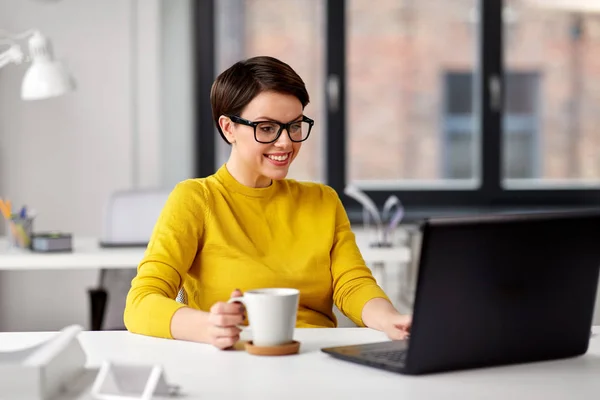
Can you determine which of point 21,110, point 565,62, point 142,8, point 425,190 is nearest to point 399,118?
point 425,190

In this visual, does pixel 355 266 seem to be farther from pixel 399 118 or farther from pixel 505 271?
pixel 399 118

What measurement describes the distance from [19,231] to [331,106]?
1.75 m

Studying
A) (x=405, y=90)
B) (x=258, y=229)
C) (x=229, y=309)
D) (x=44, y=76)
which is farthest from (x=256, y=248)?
(x=405, y=90)

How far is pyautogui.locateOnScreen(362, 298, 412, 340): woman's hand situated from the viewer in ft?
5.10

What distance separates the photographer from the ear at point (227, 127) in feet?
6.18

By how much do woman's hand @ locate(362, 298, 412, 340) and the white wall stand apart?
2.66m

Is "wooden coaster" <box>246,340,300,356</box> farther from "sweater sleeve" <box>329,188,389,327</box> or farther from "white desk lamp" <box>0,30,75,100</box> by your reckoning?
"white desk lamp" <box>0,30,75,100</box>

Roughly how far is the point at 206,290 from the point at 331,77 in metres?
2.74

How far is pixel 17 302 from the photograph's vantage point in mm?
4359

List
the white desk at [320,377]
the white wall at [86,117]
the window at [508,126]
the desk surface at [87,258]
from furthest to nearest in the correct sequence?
the window at [508,126]
the white wall at [86,117]
the desk surface at [87,258]
the white desk at [320,377]

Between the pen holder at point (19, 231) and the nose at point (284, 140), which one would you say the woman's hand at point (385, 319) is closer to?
the nose at point (284, 140)

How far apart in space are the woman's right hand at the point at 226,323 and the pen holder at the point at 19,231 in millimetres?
1923

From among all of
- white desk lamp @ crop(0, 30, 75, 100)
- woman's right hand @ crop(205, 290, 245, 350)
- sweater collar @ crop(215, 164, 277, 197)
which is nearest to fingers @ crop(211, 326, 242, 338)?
woman's right hand @ crop(205, 290, 245, 350)

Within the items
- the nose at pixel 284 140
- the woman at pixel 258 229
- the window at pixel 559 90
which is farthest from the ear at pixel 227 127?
the window at pixel 559 90
